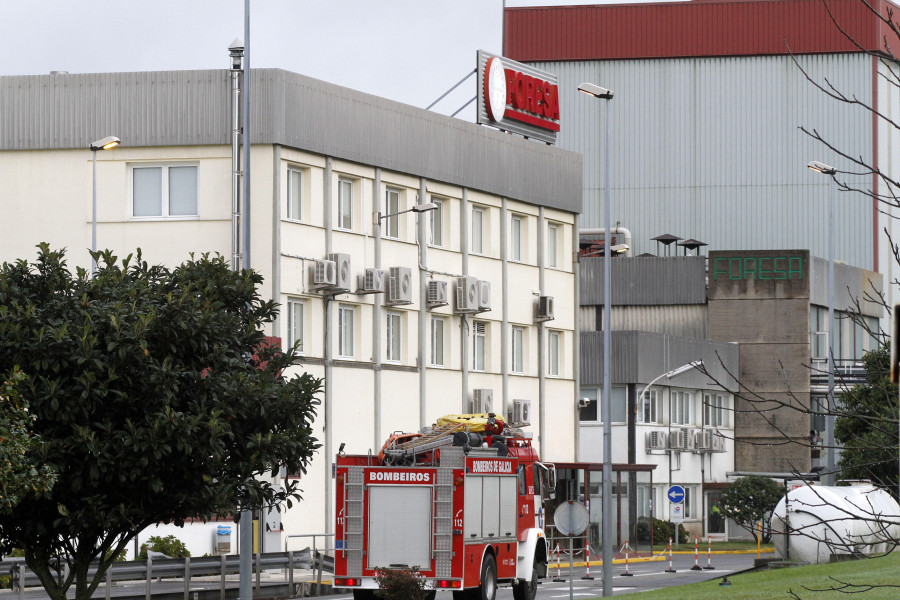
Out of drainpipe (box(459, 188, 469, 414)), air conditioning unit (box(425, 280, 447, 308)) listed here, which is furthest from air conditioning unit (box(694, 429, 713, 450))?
air conditioning unit (box(425, 280, 447, 308))

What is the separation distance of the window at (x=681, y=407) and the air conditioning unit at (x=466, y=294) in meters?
21.7

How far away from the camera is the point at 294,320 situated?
3950 centimetres

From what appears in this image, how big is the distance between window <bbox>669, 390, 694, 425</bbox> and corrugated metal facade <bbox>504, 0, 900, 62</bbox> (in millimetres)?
20687

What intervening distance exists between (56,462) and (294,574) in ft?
62.1

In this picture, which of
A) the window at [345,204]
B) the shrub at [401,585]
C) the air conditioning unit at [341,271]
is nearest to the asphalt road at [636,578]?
the shrub at [401,585]

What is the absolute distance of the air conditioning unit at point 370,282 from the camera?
4125 cm

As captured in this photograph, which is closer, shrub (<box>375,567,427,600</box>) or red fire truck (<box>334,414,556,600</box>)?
shrub (<box>375,567,427,600</box>)

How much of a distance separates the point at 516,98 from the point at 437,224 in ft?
17.8

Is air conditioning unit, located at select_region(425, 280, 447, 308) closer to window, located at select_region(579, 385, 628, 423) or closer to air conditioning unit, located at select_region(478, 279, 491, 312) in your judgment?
air conditioning unit, located at select_region(478, 279, 491, 312)

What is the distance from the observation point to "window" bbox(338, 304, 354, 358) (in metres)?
41.2

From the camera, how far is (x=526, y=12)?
274ft

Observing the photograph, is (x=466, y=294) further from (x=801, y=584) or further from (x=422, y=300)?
(x=801, y=584)

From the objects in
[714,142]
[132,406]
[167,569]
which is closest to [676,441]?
[714,142]

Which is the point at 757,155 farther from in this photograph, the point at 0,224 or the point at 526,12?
the point at 0,224
